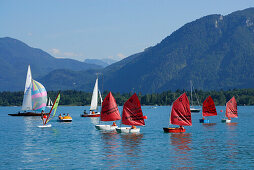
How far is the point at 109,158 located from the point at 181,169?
1147 centimetres

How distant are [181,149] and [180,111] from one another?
19.7 metres

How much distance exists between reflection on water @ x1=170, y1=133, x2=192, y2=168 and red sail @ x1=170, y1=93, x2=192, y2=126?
10.2ft

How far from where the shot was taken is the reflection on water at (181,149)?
178ft

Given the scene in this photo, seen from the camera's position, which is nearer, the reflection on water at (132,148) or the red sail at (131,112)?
the reflection on water at (132,148)

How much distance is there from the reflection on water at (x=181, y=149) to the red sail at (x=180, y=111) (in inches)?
122

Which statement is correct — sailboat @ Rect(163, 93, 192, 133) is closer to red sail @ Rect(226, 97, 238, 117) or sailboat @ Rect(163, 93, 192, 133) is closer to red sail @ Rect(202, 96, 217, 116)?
red sail @ Rect(202, 96, 217, 116)

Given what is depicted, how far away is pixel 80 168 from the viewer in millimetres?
51688

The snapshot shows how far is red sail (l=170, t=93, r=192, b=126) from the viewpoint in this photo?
281 ft

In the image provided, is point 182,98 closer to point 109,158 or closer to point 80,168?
point 109,158

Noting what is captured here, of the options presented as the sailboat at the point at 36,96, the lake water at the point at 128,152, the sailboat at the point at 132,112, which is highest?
the sailboat at the point at 36,96

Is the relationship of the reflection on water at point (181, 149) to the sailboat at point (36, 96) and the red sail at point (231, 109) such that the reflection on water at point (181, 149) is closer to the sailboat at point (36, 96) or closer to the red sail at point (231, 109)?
the red sail at point (231, 109)

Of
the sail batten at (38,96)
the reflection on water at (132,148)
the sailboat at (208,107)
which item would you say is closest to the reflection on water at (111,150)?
the reflection on water at (132,148)

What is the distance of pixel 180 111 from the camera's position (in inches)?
3396

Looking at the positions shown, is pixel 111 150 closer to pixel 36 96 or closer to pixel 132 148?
pixel 132 148
